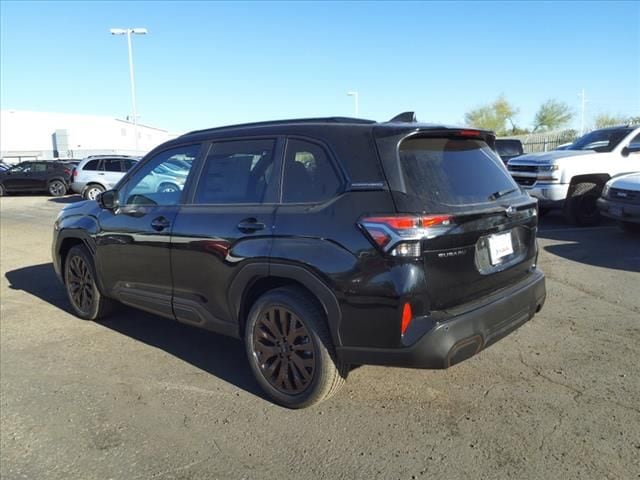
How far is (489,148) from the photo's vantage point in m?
3.80

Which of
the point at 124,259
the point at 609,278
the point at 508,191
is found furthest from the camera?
the point at 609,278

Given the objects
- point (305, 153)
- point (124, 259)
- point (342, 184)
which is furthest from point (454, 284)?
point (124, 259)

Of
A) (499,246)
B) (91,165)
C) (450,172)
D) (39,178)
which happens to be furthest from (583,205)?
(39,178)

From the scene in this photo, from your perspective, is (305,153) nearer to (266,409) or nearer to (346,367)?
(346,367)

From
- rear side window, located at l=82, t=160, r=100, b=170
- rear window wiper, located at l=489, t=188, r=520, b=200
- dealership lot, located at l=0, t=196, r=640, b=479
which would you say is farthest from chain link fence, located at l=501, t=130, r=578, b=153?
rear window wiper, located at l=489, t=188, r=520, b=200

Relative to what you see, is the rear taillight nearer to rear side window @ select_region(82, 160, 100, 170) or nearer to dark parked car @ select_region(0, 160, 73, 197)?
rear side window @ select_region(82, 160, 100, 170)

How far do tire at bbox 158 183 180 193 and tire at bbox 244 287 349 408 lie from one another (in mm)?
1290

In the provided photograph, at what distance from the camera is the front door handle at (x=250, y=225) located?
3448 millimetres

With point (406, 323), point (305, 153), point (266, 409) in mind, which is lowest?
point (266, 409)

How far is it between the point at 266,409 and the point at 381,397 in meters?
0.76

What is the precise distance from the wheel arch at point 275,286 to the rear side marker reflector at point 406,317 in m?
0.37

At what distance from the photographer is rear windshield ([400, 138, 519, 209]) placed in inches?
121

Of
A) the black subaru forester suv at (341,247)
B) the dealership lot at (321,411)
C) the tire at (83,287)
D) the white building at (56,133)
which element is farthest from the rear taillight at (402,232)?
the white building at (56,133)

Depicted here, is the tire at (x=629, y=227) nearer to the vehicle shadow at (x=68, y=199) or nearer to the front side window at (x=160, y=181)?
the front side window at (x=160, y=181)
